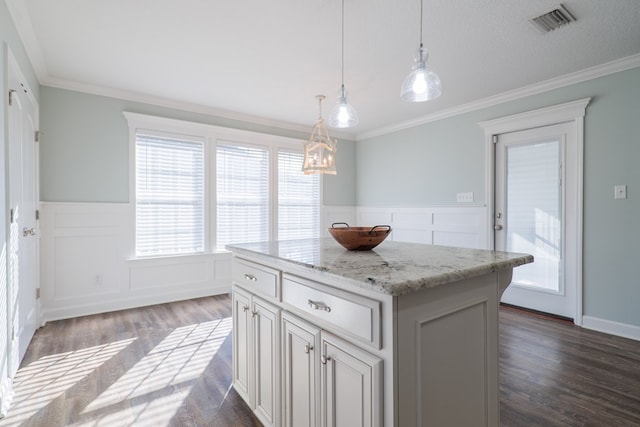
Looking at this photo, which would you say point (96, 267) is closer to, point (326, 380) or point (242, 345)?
point (242, 345)

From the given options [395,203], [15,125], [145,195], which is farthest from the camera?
[395,203]

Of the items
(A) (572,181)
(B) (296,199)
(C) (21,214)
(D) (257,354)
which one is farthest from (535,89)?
(C) (21,214)

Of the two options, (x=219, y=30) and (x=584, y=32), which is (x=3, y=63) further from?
(x=584, y=32)

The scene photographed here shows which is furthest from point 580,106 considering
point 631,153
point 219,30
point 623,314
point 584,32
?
point 219,30

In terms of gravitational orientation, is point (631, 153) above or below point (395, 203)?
above

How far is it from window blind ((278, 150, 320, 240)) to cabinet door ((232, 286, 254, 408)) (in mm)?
3040

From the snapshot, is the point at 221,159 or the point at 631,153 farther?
the point at 221,159

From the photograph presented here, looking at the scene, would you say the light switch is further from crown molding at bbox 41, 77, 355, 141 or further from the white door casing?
crown molding at bbox 41, 77, 355, 141

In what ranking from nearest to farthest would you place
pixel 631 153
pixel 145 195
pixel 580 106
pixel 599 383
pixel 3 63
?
pixel 3 63, pixel 599 383, pixel 631 153, pixel 580 106, pixel 145 195

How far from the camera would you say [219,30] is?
2504 mm

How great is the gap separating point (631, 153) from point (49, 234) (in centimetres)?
572

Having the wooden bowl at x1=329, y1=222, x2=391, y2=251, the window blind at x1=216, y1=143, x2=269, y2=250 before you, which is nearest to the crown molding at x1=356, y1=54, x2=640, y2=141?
the window blind at x1=216, y1=143, x2=269, y2=250

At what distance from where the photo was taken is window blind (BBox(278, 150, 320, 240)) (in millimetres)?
5090

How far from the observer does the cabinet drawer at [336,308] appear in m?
1.04
